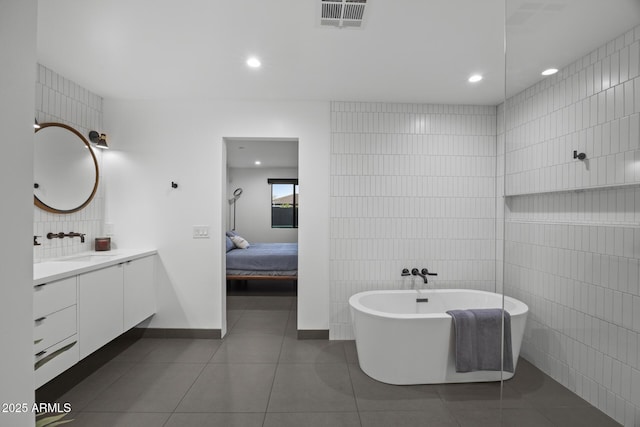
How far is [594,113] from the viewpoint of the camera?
72 cm

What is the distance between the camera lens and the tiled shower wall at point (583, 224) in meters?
0.65

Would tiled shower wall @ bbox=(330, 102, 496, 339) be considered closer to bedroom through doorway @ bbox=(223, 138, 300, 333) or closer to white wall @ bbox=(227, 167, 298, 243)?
bedroom through doorway @ bbox=(223, 138, 300, 333)

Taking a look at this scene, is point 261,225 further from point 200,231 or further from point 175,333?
point 175,333

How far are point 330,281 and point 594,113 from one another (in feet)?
8.12

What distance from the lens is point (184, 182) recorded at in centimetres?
288

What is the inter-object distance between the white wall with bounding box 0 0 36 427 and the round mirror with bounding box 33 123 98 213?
2.14m

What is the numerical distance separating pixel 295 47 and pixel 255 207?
Answer: 5.23 m

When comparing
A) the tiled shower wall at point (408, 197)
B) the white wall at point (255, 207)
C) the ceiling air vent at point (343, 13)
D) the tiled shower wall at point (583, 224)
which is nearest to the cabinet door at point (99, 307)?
the tiled shower wall at point (408, 197)

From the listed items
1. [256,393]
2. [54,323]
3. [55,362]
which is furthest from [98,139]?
[256,393]

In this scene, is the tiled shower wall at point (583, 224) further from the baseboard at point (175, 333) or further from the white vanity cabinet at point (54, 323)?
the baseboard at point (175, 333)

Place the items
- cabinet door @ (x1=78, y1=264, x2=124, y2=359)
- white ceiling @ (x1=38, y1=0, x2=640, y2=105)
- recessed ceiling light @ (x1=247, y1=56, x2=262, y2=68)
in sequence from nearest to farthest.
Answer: white ceiling @ (x1=38, y1=0, x2=640, y2=105) < cabinet door @ (x1=78, y1=264, x2=124, y2=359) < recessed ceiling light @ (x1=247, y1=56, x2=262, y2=68)

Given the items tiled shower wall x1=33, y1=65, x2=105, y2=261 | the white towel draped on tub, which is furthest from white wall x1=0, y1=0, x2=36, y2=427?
the white towel draped on tub

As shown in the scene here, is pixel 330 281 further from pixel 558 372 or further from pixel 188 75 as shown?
pixel 188 75

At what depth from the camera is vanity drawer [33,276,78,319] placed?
1637mm
